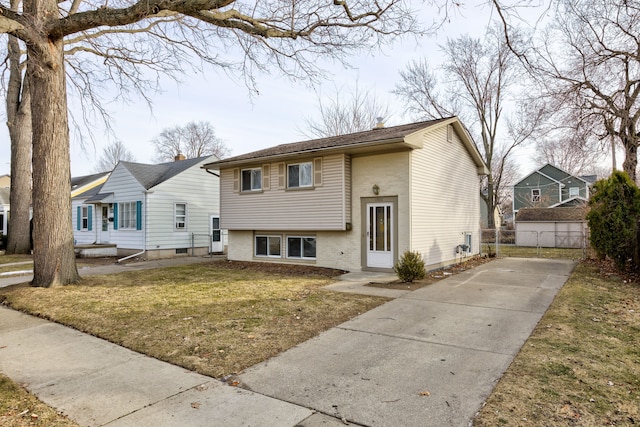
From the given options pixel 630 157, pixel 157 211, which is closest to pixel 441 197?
pixel 630 157

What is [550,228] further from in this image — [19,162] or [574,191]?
[19,162]

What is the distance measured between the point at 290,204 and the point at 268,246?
2.32m

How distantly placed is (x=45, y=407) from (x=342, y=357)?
302 cm

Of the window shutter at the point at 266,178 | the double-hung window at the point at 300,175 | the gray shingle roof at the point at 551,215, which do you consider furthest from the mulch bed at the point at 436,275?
the gray shingle roof at the point at 551,215

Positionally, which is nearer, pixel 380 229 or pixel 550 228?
pixel 380 229

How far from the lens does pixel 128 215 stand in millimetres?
18094

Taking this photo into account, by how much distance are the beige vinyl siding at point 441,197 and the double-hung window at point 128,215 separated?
1315 cm

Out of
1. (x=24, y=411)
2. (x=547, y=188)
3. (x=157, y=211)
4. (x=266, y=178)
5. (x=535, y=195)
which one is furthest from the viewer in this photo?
(x=535, y=195)

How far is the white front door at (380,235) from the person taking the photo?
37.6ft

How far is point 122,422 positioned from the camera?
Answer: 3.10 meters

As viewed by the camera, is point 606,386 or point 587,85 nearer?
point 606,386

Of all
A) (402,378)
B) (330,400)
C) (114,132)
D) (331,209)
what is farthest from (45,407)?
(114,132)

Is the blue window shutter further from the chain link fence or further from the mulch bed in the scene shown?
the chain link fence

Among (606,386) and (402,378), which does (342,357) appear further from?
(606,386)
